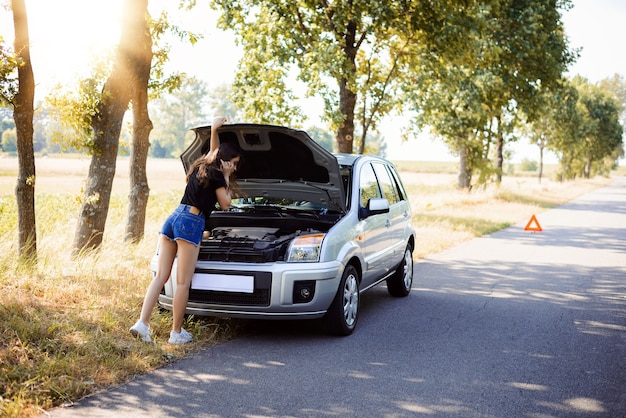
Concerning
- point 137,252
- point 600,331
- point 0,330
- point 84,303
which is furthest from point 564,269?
point 0,330

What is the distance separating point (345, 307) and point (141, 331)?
1966mm

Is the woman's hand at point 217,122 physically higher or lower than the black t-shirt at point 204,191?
higher

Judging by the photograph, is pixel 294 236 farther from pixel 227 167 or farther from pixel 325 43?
pixel 325 43

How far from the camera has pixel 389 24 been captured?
56.9ft

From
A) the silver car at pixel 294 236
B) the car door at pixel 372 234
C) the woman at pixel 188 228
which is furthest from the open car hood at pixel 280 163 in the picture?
the woman at pixel 188 228

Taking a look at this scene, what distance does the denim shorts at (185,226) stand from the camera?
19.4 ft

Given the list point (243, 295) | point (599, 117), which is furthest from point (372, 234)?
point (599, 117)

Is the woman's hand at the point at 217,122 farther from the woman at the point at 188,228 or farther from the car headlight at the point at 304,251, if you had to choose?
the car headlight at the point at 304,251

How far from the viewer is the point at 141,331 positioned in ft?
19.2

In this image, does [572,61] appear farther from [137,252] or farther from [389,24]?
[137,252]

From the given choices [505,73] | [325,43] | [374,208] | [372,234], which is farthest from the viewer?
[505,73]

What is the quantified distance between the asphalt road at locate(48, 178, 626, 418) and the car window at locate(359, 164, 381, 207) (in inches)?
52.5

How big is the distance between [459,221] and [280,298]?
1469 centimetres

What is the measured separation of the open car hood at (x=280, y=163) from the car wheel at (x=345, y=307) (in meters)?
0.75
